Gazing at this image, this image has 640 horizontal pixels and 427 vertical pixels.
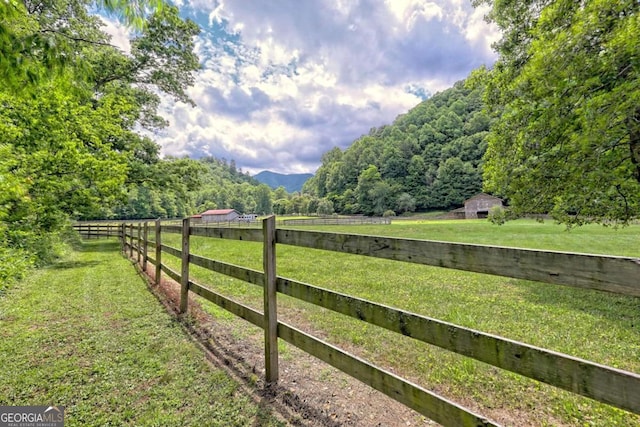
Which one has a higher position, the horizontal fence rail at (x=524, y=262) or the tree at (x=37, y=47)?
the tree at (x=37, y=47)

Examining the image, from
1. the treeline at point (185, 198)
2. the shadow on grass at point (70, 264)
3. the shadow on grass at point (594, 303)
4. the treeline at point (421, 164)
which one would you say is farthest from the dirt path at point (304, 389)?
the treeline at point (421, 164)

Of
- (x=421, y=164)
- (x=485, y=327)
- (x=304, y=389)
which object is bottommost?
(x=485, y=327)

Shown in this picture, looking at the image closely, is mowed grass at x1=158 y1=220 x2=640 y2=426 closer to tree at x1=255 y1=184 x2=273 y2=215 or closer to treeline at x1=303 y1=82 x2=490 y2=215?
treeline at x1=303 y1=82 x2=490 y2=215

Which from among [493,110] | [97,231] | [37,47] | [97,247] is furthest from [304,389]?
[97,231]

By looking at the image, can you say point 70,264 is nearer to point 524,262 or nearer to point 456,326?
point 456,326

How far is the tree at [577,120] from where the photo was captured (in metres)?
4.63

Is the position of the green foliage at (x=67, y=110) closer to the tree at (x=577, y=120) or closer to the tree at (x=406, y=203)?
the tree at (x=577, y=120)

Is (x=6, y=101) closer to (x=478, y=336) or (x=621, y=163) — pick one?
(x=478, y=336)

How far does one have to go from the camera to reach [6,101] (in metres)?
7.15

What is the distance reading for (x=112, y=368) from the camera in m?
3.34

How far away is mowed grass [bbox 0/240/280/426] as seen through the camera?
8.50 feet

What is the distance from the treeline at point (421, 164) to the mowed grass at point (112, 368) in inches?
3010

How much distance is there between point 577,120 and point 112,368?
25.2 ft

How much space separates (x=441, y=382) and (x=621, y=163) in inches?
221
